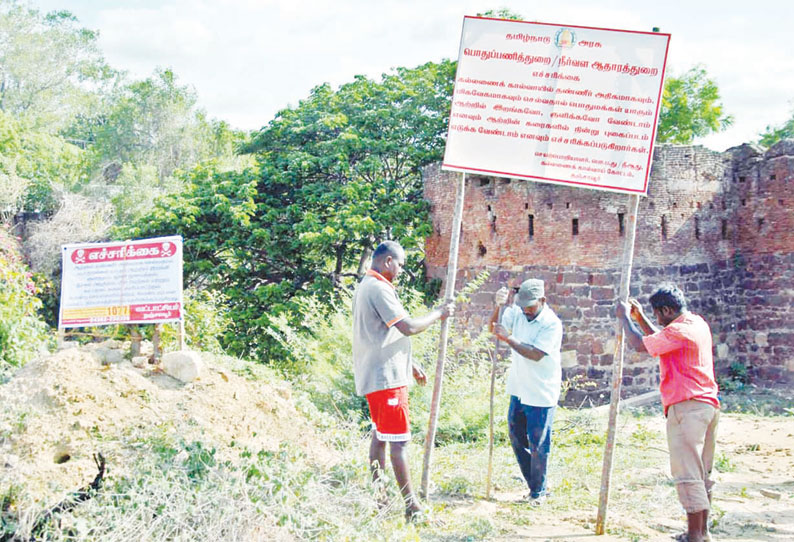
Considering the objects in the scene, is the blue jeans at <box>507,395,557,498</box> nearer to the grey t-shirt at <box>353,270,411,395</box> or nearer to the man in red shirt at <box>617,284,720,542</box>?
the man in red shirt at <box>617,284,720,542</box>

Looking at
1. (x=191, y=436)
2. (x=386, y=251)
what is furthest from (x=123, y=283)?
→ (x=386, y=251)

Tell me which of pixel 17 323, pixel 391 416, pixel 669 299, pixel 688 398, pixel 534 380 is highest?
pixel 669 299

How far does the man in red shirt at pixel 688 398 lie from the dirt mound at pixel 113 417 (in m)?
2.43

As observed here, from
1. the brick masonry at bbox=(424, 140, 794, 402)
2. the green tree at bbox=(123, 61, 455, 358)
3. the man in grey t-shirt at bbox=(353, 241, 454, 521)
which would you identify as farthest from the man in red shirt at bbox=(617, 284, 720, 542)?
the green tree at bbox=(123, 61, 455, 358)

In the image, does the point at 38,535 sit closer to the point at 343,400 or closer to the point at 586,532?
the point at 586,532

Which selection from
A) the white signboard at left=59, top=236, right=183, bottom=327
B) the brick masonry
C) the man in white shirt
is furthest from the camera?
the brick masonry

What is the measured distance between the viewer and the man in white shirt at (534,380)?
5.34 metres

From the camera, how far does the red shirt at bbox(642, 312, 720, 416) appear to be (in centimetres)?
433

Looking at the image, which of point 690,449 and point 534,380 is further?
point 534,380

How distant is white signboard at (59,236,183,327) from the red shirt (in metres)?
4.80

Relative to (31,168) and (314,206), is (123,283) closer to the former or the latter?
(314,206)

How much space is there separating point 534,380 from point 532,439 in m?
0.43

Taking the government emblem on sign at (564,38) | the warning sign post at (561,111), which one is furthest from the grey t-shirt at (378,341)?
the government emblem on sign at (564,38)

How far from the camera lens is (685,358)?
14.4 feet
